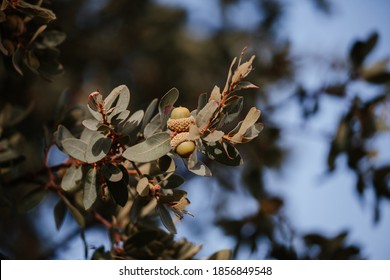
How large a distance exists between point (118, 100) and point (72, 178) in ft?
0.77

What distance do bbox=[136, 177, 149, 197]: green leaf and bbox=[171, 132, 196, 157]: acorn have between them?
100 mm

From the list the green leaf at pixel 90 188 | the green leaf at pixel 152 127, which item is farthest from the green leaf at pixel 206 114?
the green leaf at pixel 90 188

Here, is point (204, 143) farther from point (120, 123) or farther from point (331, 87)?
point (331, 87)

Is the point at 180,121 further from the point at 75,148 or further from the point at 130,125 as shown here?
the point at 75,148

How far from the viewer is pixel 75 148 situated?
1.12 metres

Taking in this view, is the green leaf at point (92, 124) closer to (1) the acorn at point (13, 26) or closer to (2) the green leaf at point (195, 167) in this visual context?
(2) the green leaf at point (195, 167)

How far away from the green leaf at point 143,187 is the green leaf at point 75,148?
14 centimetres

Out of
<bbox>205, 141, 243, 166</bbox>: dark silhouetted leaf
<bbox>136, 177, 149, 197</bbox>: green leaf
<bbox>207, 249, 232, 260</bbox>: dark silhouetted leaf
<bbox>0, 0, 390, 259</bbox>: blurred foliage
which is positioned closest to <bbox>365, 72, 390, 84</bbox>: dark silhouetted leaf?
<bbox>0, 0, 390, 259</bbox>: blurred foliage

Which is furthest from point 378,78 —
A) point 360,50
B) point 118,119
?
point 118,119
